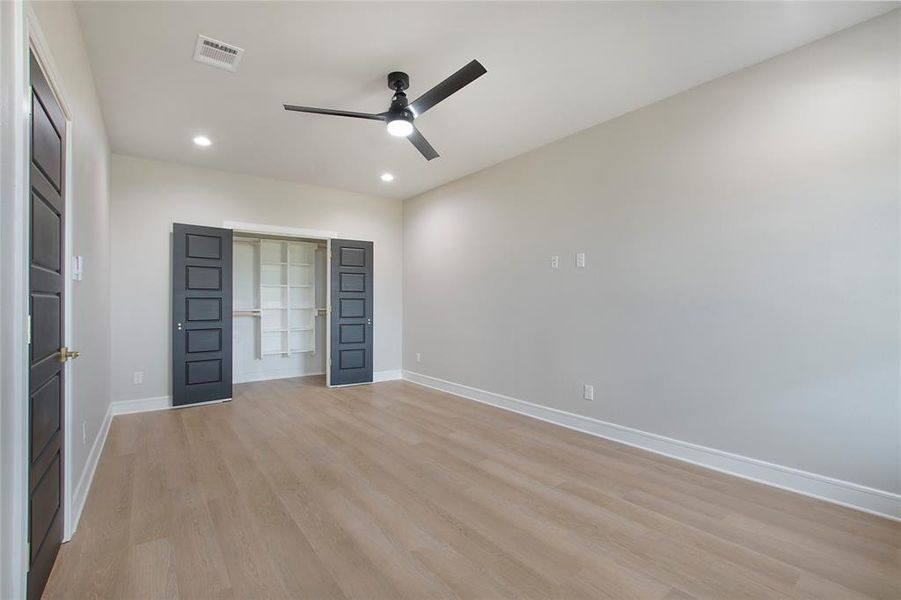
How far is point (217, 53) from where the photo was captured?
8.68 feet

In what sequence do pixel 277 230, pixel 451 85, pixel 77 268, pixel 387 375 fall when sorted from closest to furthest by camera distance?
pixel 77 268
pixel 451 85
pixel 277 230
pixel 387 375

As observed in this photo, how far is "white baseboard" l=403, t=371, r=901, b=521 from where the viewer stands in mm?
2336

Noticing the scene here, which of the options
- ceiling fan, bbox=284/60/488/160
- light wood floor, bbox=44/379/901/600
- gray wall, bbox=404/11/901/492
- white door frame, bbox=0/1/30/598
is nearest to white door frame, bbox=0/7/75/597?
white door frame, bbox=0/1/30/598

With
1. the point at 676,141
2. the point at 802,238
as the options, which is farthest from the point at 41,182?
the point at 802,238

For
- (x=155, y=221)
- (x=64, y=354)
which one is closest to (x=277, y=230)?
(x=155, y=221)

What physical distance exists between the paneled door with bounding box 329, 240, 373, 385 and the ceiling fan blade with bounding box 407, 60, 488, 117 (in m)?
3.25

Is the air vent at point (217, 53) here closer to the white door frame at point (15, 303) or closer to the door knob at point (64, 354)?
the white door frame at point (15, 303)

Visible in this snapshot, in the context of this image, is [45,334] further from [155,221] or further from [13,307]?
[155,221]

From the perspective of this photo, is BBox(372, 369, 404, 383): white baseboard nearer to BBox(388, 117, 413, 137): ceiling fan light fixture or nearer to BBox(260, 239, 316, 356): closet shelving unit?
BBox(260, 239, 316, 356): closet shelving unit

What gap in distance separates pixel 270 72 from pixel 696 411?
3939mm

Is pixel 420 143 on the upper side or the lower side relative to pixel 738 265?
upper

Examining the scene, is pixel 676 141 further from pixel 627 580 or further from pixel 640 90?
pixel 627 580

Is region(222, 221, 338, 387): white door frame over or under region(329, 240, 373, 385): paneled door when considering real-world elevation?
over

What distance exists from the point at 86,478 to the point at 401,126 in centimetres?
306
